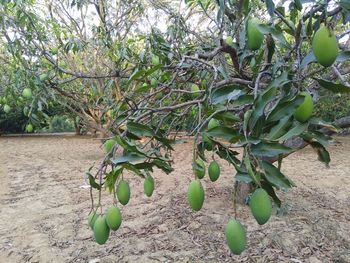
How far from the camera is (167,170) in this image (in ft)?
3.37

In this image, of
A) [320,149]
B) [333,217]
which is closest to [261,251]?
[333,217]

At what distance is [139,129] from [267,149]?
1.19 ft

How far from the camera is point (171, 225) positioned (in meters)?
2.98

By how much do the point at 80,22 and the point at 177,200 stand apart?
4.19 metres

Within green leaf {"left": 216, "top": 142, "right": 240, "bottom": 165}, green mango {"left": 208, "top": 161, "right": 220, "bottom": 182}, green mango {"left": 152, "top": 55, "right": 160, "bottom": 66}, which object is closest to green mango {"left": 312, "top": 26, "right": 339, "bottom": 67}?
green leaf {"left": 216, "top": 142, "right": 240, "bottom": 165}

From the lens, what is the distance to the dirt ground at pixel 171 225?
8.22 ft

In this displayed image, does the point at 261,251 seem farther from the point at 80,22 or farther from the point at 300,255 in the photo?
the point at 80,22

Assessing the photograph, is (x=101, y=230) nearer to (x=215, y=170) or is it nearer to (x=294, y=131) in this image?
(x=215, y=170)

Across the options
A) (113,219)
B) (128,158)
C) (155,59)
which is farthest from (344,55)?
(155,59)

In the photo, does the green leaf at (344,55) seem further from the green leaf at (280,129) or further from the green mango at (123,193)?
the green mango at (123,193)

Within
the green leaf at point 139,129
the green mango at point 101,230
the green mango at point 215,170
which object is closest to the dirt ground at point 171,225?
the green mango at point 215,170

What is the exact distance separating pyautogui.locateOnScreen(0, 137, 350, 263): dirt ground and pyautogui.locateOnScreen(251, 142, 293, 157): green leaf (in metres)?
1.02

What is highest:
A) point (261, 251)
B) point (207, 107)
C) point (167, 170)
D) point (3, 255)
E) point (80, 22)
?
point (80, 22)

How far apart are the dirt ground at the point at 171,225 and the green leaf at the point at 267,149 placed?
102 cm
